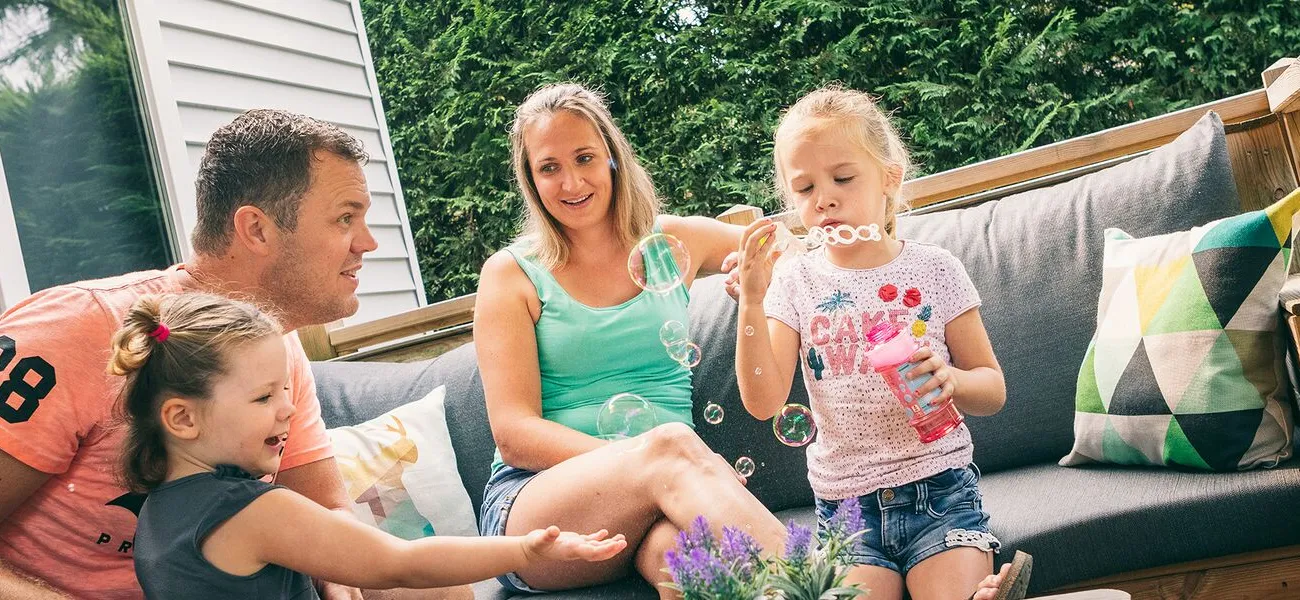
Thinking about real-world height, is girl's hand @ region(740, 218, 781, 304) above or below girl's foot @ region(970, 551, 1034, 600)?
above

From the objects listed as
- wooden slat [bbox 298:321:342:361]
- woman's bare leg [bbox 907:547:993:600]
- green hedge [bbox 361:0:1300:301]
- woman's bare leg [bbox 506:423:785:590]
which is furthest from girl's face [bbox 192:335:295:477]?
green hedge [bbox 361:0:1300:301]

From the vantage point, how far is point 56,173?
11.7 feet

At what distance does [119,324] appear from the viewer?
1.80 meters

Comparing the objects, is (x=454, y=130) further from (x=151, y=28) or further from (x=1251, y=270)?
(x=1251, y=270)

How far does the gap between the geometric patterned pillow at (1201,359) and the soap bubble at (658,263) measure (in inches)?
36.3

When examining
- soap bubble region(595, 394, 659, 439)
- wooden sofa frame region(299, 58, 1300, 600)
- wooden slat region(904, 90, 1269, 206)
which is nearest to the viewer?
wooden sofa frame region(299, 58, 1300, 600)

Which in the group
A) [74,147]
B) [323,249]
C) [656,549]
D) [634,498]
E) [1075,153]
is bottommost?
[656,549]

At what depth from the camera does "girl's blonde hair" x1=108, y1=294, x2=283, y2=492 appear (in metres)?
1.69

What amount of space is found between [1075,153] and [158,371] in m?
2.45

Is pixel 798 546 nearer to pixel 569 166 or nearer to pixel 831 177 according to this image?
pixel 831 177

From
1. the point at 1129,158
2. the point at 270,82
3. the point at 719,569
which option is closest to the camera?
the point at 719,569

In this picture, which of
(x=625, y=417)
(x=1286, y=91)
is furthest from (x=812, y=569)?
(x=1286, y=91)

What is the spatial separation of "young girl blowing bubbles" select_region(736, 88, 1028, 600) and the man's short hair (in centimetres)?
84

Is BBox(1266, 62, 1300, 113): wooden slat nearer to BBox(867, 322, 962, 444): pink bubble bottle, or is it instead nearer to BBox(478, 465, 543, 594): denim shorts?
BBox(867, 322, 962, 444): pink bubble bottle
